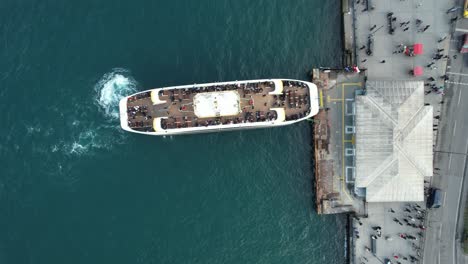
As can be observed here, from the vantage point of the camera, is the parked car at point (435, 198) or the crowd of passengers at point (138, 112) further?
the parked car at point (435, 198)

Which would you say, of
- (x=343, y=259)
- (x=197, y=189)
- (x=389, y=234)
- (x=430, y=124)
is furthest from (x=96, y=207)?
(x=430, y=124)

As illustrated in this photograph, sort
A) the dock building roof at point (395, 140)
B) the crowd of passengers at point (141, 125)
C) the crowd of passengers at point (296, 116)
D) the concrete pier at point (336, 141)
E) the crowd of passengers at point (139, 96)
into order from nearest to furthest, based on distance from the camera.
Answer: the crowd of passengers at point (141, 125), the crowd of passengers at point (139, 96), the dock building roof at point (395, 140), the crowd of passengers at point (296, 116), the concrete pier at point (336, 141)

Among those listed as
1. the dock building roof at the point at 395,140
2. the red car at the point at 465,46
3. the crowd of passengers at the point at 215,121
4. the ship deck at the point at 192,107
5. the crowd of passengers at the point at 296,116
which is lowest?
the dock building roof at the point at 395,140

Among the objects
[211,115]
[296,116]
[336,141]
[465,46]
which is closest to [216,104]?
[211,115]

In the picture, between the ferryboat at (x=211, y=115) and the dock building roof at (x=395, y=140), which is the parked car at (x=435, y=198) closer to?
the dock building roof at (x=395, y=140)

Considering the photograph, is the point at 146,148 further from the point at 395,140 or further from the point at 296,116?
the point at 395,140

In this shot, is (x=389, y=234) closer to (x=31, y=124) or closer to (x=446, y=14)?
(x=446, y=14)

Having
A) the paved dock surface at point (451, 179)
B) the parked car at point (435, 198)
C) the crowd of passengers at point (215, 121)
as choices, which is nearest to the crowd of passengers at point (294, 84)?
the crowd of passengers at point (215, 121)
